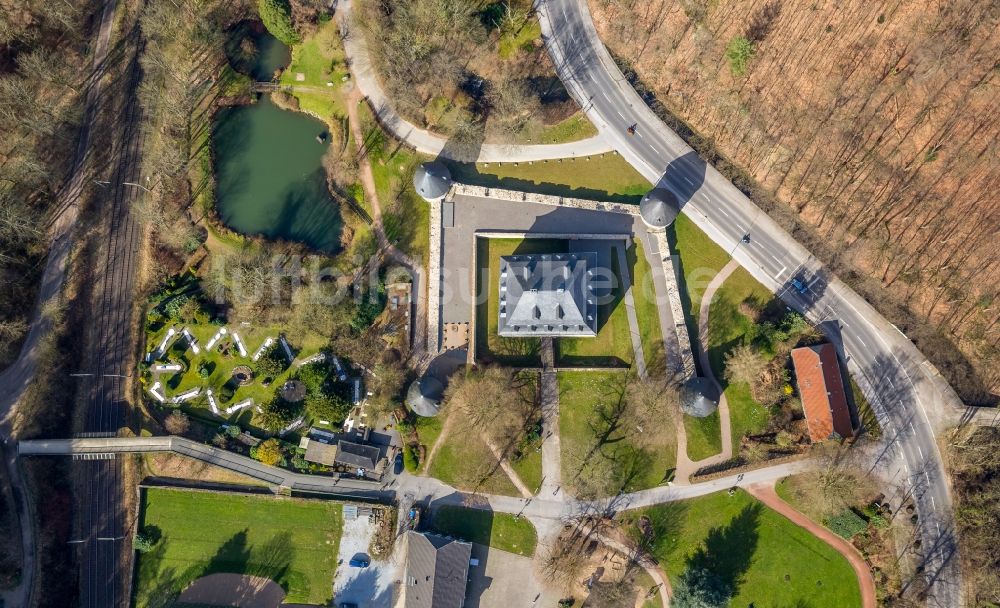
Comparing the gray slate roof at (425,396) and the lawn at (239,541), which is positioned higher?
the gray slate roof at (425,396)

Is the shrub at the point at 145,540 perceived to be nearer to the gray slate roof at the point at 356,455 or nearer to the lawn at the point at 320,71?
the gray slate roof at the point at 356,455

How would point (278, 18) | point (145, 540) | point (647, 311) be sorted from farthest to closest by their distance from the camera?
point (278, 18)
point (647, 311)
point (145, 540)

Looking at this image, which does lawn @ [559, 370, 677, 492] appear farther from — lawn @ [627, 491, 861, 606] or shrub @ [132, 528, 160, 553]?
shrub @ [132, 528, 160, 553]

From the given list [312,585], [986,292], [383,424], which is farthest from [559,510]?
[986,292]

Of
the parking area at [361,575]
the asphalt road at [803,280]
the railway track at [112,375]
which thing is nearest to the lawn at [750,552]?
the asphalt road at [803,280]

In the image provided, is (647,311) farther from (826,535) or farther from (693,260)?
(826,535)

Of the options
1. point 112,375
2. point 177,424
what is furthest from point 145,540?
point 112,375
